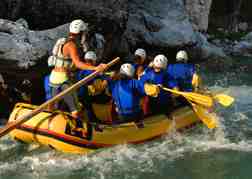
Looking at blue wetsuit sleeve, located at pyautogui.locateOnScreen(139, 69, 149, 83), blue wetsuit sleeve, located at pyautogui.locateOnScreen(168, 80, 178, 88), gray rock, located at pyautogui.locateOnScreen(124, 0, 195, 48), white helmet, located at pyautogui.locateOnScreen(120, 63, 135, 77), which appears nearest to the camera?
white helmet, located at pyautogui.locateOnScreen(120, 63, 135, 77)

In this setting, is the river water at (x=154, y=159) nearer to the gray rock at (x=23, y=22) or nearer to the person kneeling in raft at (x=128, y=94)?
the person kneeling in raft at (x=128, y=94)

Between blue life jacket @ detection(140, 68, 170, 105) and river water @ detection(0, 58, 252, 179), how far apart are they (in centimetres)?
68

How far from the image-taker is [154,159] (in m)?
8.41

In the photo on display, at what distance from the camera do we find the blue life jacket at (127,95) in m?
8.58

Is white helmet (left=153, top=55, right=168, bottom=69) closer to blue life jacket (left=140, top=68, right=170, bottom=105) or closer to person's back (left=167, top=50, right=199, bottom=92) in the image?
blue life jacket (left=140, top=68, right=170, bottom=105)

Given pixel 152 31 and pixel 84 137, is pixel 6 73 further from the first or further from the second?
pixel 152 31

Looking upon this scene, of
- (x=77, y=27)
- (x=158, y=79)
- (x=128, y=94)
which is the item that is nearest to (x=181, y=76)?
(x=158, y=79)

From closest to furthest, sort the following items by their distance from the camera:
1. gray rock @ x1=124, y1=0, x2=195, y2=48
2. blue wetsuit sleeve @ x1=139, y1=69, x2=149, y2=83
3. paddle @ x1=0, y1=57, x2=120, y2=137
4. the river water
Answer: paddle @ x1=0, y1=57, x2=120, y2=137 → the river water → blue wetsuit sleeve @ x1=139, y1=69, x2=149, y2=83 → gray rock @ x1=124, y1=0, x2=195, y2=48

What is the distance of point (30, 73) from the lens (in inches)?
411

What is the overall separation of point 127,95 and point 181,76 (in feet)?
5.50

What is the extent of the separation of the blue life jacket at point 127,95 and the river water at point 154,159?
2.07ft

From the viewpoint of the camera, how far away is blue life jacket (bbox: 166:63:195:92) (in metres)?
9.78

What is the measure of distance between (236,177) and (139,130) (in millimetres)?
1857

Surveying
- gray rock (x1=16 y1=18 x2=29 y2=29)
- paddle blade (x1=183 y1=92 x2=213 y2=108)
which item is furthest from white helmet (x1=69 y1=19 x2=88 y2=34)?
gray rock (x1=16 y1=18 x2=29 y2=29)
